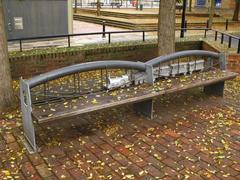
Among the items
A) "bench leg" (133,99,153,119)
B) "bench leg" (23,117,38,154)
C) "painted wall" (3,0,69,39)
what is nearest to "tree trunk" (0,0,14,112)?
"bench leg" (23,117,38,154)

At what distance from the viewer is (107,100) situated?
16.7ft

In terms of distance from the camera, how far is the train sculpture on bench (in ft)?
18.5

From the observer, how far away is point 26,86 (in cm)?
436

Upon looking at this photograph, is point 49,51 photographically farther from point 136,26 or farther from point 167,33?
point 136,26

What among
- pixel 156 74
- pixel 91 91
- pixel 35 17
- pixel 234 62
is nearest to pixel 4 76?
pixel 91 91

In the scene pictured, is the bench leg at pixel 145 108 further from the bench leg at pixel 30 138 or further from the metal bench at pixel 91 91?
the bench leg at pixel 30 138

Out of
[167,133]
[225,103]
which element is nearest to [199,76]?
[225,103]

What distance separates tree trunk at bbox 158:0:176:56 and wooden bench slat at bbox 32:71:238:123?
1.50 m

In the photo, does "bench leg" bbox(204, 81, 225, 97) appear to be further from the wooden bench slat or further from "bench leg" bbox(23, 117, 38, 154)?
"bench leg" bbox(23, 117, 38, 154)

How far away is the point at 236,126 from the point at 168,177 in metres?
2.21

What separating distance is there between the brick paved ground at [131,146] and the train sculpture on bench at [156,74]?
2.04 ft

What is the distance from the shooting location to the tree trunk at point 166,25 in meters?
7.39

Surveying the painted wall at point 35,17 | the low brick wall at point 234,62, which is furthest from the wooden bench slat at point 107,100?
the painted wall at point 35,17

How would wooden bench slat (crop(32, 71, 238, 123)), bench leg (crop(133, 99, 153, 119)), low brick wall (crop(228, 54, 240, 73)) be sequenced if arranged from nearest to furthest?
wooden bench slat (crop(32, 71, 238, 123)) → bench leg (crop(133, 99, 153, 119)) → low brick wall (crop(228, 54, 240, 73))
